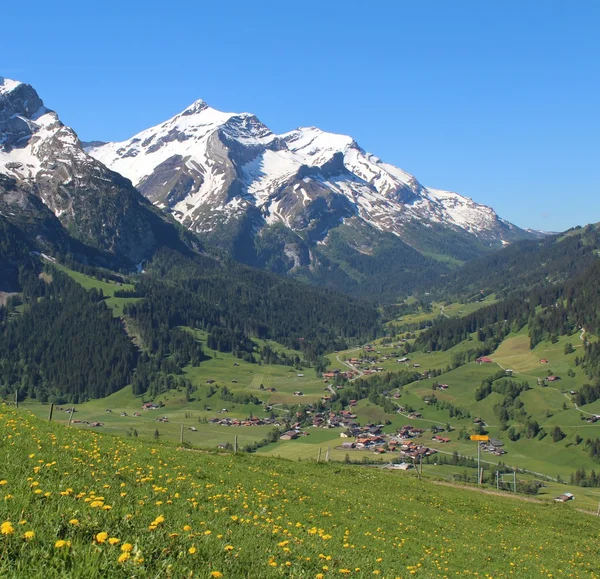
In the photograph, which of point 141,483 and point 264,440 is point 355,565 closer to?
point 141,483

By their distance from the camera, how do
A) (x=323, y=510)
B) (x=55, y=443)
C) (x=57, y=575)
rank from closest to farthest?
(x=57, y=575) → (x=55, y=443) → (x=323, y=510)

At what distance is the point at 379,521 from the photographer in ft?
92.2

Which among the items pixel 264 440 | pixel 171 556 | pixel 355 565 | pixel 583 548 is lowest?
pixel 264 440

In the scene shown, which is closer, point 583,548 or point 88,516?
point 88,516

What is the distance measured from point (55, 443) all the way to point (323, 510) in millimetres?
12337

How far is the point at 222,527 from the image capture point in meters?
15.0

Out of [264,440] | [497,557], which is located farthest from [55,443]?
[264,440]

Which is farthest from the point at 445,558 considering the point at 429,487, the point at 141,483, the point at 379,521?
the point at 429,487

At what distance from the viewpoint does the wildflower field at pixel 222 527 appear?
9.53 meters

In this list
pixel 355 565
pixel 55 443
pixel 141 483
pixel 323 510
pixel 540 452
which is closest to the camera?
pixel 355 565

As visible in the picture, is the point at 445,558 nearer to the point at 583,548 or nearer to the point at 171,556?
the point at 171,556

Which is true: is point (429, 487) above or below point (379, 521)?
below

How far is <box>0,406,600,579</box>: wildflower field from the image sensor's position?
31.3 feet

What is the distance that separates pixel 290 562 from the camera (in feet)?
40.6
